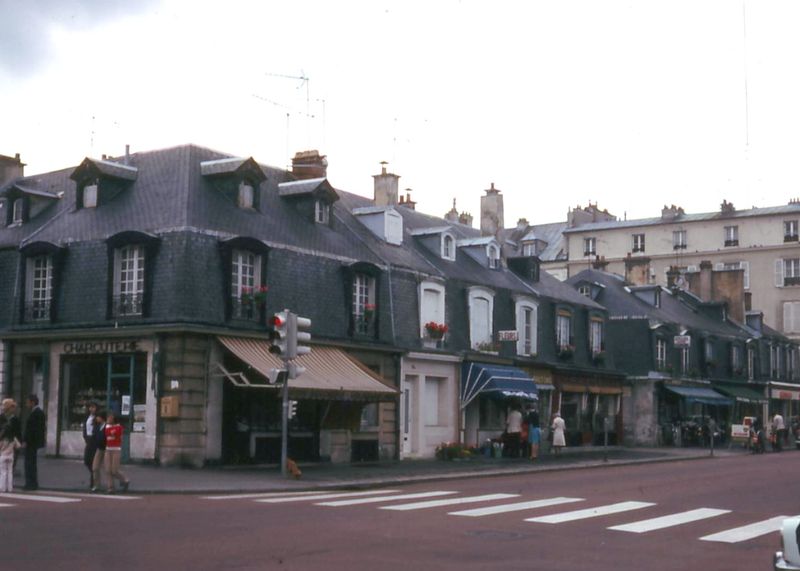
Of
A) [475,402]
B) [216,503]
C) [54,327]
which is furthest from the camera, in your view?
[475,402]

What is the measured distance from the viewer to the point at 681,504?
1920cm

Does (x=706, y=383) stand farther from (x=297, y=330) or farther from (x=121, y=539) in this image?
(x=121, y=539)

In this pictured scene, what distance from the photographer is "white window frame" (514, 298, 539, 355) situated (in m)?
39.2

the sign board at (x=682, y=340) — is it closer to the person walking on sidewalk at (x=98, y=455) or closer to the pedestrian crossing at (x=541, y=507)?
the pedestrian crossing at (x=541, y=507)

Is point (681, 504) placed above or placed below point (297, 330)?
below

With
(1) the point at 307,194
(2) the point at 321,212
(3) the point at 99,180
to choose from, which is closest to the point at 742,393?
(2) the point at 321,212

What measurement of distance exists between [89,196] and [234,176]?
4111 mm

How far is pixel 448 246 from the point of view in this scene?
37.5 m

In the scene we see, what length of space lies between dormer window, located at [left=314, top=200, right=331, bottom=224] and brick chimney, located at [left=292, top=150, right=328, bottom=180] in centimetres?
227

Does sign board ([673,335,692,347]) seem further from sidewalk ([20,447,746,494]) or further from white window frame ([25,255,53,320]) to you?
white window frame ([25,255,53,320])

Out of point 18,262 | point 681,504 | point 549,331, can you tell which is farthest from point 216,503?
point 549,331

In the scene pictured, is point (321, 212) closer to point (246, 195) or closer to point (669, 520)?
point (246, 195)

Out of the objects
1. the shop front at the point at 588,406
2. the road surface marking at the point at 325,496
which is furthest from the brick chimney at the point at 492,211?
the road surface marking at the point at 325,496

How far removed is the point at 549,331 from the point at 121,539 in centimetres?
3017
